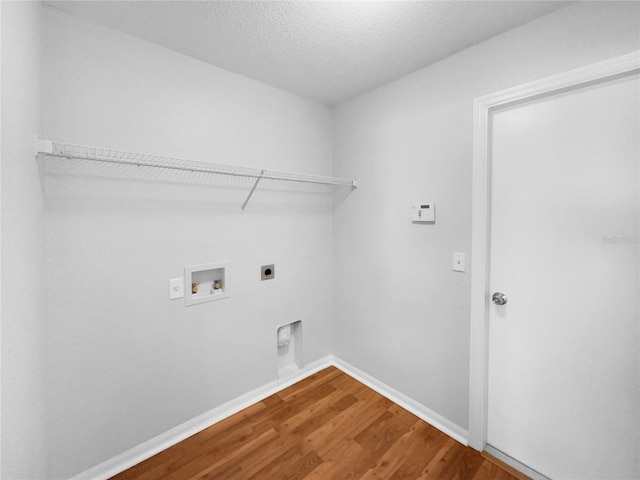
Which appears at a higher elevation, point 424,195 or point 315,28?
point 315,28

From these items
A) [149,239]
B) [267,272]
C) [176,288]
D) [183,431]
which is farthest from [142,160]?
[183,431]

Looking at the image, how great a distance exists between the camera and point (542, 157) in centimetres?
147

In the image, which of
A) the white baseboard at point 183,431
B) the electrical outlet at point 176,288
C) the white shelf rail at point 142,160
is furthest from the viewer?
the electrical outlet at point 176,288

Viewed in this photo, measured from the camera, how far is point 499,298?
165 centimetres

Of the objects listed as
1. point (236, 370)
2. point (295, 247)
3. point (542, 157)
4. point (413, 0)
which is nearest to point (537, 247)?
point (542, 157)

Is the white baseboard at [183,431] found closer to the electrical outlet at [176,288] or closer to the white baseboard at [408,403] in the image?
the white baseboard at [408,403]

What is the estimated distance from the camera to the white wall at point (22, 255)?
→ 842mm

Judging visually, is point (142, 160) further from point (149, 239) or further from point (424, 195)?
point (424, 195)

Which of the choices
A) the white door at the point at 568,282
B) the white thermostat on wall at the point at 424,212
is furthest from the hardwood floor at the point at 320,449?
the white thermostat on wall at the point at 424,212

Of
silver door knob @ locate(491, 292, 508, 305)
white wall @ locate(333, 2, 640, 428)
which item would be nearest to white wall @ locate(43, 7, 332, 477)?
white wall @ locate(333, 2, 640, 428)

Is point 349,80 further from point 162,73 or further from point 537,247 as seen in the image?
point 537,247

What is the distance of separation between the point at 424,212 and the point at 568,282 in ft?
2.77

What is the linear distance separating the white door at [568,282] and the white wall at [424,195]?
181mm

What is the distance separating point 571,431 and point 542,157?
4.70 ft
